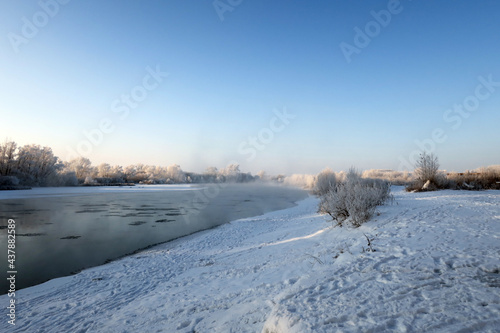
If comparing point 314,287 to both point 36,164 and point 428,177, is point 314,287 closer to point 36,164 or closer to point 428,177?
point 428,177

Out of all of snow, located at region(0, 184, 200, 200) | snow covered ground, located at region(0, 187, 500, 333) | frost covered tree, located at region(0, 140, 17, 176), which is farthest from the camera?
frost covered tree, located at region(0, 140, 17, 176)

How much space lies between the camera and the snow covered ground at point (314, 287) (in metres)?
2.75

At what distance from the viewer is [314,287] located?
146 inches

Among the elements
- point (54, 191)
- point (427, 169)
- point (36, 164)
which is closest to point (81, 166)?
point (36, 164)

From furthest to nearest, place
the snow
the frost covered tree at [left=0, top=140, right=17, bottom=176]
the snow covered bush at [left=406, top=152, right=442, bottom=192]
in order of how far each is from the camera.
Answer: the frost covered tree at [left=0, top=140, right=17, bottom=176]
the snow
the snow covered bush at [left=406, top=152, right=442, bottom=192]

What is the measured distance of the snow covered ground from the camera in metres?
2.75

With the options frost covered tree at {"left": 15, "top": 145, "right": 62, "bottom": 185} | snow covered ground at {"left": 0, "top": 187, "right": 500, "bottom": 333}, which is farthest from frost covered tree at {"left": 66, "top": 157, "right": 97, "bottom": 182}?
snow covered ground at {"left": 0, "top": 187, "right": 500, "bottom": 333}

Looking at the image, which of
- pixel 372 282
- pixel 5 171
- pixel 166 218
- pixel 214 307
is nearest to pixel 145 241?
pixel 166 218

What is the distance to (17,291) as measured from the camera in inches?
214

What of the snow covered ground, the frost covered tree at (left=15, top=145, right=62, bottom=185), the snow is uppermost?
the frost covered tree at (left=15, top=145, right=62, bottom=185)

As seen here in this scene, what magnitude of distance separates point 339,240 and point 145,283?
187 inches

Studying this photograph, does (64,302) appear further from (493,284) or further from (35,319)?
(493,284)

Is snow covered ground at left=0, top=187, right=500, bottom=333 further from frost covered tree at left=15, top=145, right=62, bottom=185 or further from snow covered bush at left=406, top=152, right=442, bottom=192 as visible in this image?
frost covered tree at left=15, top=145, right=62, bottom=185

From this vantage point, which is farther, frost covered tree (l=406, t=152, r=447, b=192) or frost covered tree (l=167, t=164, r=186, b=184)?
frost covered tree (l=167, t=164, r=186, b=184)
